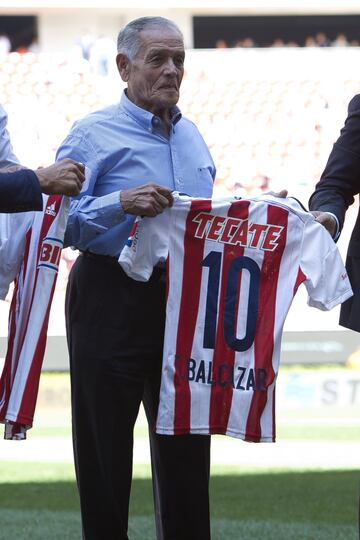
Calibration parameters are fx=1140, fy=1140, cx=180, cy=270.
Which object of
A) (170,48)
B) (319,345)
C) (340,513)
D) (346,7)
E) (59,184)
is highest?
(170,48)

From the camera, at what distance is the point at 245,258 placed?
3443 millimetres

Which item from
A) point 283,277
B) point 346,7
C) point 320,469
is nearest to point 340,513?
point 320,469

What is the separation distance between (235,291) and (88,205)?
0.53m

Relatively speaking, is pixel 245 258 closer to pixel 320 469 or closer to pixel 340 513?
pixel 340 513

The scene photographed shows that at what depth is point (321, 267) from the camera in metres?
3.42

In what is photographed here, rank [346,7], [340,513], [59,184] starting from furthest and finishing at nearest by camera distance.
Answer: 1. [346,7]
2. [340,513]
3. [59,184]

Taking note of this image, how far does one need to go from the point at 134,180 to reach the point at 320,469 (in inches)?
224

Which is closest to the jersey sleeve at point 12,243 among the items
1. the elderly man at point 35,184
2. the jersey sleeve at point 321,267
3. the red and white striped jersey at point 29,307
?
the red and white striped jersey at point 29,307

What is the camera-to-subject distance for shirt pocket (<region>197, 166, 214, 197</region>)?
3492 millimetres

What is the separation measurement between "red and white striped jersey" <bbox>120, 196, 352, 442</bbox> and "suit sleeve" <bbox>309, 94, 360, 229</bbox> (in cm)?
8

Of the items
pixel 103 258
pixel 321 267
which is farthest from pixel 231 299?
pixel 103 258

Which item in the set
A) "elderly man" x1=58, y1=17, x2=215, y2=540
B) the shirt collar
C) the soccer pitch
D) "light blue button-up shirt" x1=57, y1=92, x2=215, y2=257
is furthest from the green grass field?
the shirt collar

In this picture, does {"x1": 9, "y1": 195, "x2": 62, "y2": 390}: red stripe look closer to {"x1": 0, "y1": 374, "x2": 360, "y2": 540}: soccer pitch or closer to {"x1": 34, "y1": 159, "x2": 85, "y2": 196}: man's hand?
{"x1": 34, "y1": 159, "x2": 85, "y2": 196}: man's hand

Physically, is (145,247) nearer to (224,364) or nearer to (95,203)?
(95,203)
